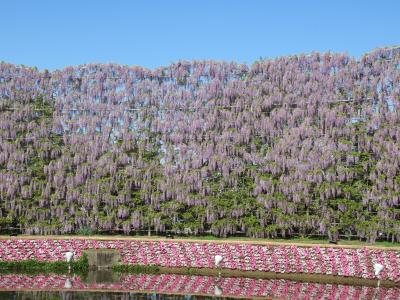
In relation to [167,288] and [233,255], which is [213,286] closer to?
[167,288]

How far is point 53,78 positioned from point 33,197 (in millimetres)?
3696

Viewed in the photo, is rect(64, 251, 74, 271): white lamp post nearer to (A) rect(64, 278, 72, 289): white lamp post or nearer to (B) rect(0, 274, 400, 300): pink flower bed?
(B) rect(0, 274, 400, 300): pink flower bed

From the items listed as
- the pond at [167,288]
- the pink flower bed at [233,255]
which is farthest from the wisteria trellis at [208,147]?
the pond at [167,288]

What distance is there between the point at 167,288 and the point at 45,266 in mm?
4352

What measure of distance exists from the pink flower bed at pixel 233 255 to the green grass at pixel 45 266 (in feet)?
0.75

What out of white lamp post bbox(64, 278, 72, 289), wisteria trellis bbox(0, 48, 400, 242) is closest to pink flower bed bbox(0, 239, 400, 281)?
wisteria trellis bbox(0, 48, 400, 242)

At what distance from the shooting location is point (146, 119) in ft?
60.5

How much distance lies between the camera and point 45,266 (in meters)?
15.7

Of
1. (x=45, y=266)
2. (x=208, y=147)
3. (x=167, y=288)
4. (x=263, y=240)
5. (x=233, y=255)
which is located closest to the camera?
(x=167, y=288)

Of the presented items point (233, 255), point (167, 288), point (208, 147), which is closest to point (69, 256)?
point (167, 288)

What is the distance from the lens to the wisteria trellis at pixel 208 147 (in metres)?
16.5

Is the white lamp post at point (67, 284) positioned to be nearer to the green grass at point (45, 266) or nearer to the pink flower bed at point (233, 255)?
the green grass at point (45, 266)

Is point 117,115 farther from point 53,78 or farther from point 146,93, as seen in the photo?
point 53,78

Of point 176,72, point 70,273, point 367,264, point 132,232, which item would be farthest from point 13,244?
point 367,264
